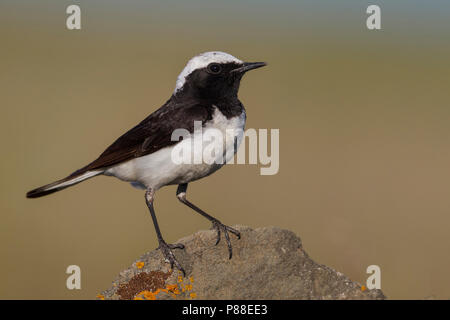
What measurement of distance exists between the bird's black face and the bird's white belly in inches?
13.8

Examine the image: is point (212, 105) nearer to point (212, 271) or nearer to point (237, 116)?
point (237, 116)

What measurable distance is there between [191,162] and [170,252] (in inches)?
38.0

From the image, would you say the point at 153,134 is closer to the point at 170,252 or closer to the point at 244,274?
the point at 170,252

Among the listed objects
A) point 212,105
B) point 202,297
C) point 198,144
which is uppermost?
point 212,105

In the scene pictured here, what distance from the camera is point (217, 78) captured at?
6.80 meters

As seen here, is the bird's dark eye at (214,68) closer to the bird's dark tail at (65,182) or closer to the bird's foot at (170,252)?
the bird's dark tail at (65,182)

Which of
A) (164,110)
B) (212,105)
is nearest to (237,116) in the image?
(212,105)

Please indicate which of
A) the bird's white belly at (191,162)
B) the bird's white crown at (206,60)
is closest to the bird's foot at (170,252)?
the bird's white belly at (191,162)

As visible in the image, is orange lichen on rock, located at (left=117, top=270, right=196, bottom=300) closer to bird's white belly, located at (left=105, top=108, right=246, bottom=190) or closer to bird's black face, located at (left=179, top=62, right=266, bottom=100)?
bird's white belly, located at (left=105, top=108, right=246, bottom=190)
